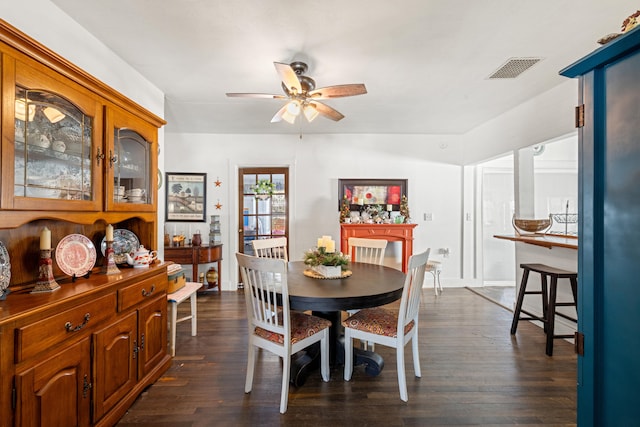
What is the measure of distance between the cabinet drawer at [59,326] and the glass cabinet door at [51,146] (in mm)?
523

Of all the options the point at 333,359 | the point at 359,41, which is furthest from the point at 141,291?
the point at 359,41

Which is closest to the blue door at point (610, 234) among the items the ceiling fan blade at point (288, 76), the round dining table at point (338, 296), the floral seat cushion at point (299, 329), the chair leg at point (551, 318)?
the round dining table at point (338, 296)

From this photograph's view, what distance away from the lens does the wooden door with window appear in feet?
15.8

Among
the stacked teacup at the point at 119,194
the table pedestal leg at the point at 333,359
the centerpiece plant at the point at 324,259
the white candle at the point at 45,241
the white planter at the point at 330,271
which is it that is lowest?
the table pedestal leg at the point at 333,359

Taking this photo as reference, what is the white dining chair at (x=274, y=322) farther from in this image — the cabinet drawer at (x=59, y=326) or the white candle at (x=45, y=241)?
the white candle at (x=45, y=241)

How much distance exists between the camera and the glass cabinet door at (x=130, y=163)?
6.10ft

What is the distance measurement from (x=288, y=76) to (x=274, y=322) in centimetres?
173

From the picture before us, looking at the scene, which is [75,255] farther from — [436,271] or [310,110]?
[436,271]

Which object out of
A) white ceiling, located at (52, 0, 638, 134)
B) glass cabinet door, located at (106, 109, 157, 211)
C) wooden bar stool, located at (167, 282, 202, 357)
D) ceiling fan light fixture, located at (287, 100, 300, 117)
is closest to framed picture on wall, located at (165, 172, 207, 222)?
white ceiling, located at (52, 0, 638, 134)

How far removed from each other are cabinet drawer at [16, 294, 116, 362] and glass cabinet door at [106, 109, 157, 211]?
24.1 inches

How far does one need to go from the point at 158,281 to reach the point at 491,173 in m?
5.06

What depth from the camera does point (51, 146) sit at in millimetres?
1502

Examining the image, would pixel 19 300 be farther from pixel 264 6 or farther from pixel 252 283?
pixel 264 6

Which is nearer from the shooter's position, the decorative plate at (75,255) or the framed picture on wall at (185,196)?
the decorative plate at (75,255)
